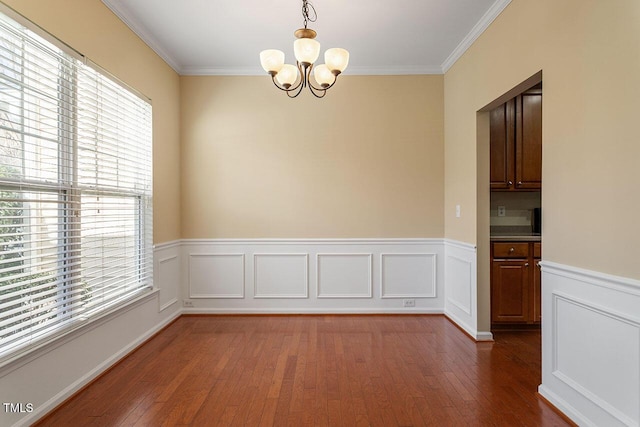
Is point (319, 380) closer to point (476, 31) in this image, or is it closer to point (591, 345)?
point (591, 345)

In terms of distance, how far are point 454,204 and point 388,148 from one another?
3.31 ft

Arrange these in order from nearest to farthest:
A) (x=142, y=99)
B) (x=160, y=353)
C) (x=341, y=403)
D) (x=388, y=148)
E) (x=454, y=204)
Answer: (x=341, y=403), (x=160, y=353), (x=142, y=99), (x=454, y=204), (x=388, y=148)

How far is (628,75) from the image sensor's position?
1816 mm

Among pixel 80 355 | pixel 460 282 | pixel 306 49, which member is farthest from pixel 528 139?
pixel 80 355

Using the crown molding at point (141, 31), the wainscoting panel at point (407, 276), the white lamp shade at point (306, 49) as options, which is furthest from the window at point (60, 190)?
the wainscoting panel at point (407, 276)

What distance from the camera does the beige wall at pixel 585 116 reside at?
1.82 meters

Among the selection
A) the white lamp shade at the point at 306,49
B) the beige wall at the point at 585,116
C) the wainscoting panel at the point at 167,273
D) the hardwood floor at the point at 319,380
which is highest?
the white lamp shade at the point at 306,49

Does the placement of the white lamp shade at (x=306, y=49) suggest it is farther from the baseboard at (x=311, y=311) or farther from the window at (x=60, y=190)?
the baseboard at (x=311, y=311)

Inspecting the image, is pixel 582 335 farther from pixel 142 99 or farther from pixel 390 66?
pixel 142 99

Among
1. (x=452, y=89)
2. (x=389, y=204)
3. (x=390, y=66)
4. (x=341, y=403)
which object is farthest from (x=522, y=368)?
(x=390, y=66)

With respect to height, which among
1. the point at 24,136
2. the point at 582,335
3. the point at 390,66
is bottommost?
the point at 582,335

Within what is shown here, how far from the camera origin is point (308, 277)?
4.46 metres

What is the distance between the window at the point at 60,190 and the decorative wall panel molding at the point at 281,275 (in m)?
1.39

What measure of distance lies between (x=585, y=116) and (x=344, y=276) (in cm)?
297
